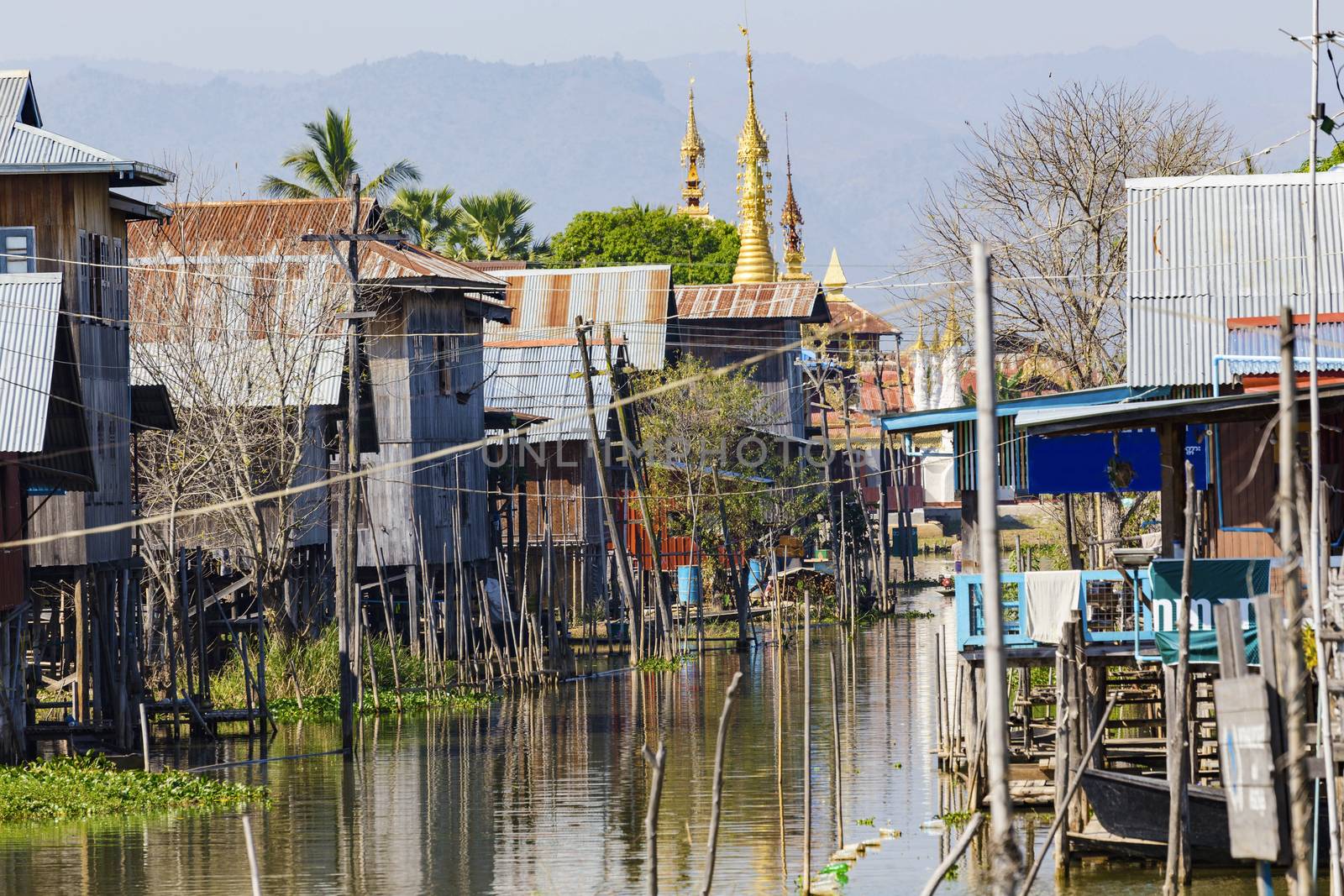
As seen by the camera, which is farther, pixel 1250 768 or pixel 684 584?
pixel 684 584

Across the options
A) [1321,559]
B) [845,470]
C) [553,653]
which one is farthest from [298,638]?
[845,470]

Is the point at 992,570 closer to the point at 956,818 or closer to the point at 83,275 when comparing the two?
the point at 956,818

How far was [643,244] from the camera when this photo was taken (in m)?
77.0

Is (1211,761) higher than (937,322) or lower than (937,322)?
lower

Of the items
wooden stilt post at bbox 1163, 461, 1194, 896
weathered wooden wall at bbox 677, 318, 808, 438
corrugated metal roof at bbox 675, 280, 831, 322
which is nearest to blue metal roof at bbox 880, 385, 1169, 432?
wooden stilt post at bbox 1163, 461, 1194, 896

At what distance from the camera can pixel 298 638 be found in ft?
109

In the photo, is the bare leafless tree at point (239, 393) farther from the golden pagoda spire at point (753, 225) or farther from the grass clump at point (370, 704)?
the golden pagoda spire at point (753, 225)

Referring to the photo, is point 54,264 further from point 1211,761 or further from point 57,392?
point 1211,761

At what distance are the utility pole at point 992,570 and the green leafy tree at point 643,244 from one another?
6385cm

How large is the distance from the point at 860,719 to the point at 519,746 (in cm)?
572

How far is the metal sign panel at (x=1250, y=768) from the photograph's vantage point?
9477 mm

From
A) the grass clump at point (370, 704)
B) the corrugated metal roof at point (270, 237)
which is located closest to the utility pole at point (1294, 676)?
the grass clump at point (370, 704)

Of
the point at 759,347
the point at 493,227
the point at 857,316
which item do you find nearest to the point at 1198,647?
the point at 759,347

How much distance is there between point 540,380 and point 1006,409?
23.9m
